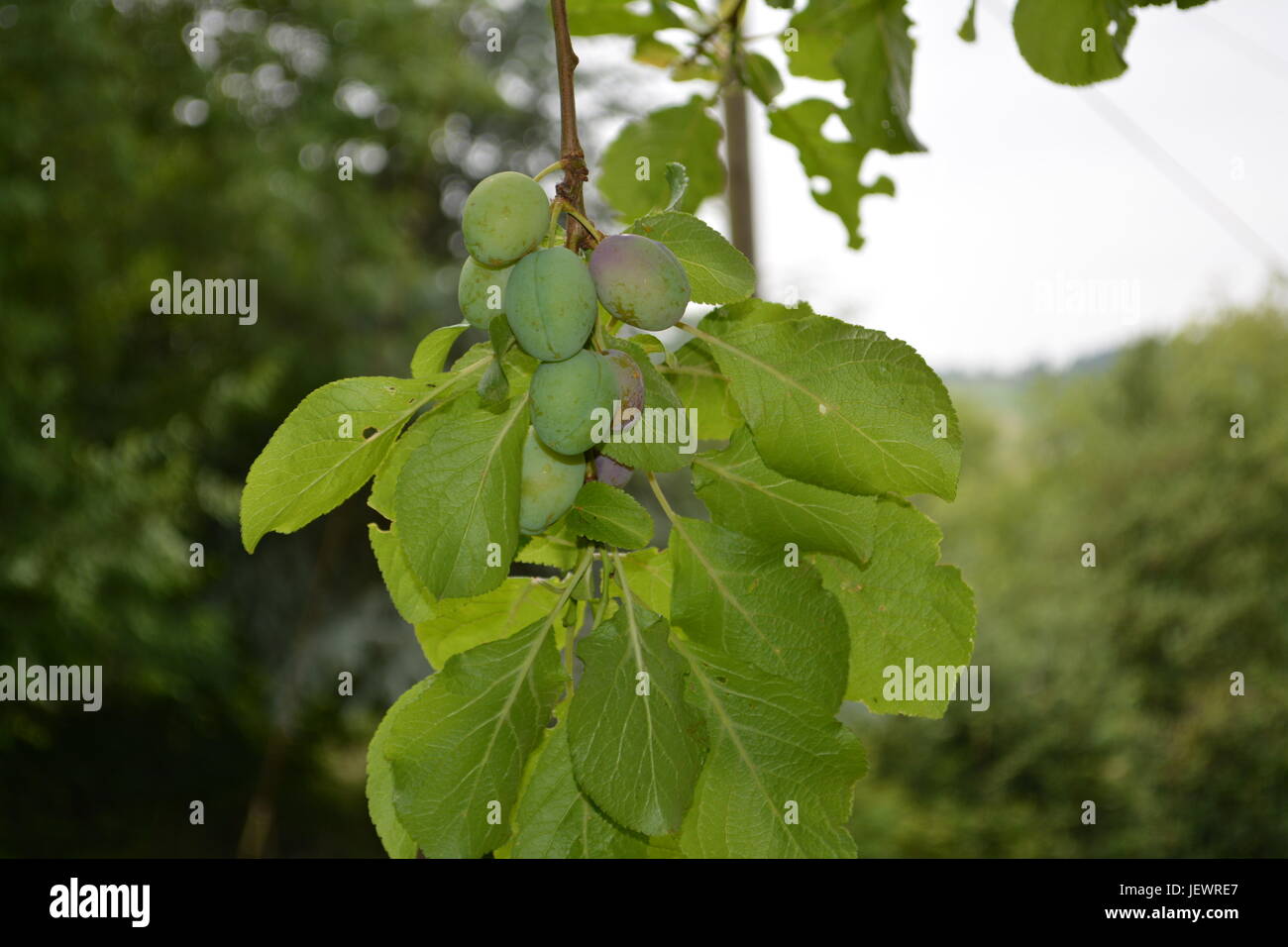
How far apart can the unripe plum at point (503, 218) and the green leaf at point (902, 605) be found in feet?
0.68

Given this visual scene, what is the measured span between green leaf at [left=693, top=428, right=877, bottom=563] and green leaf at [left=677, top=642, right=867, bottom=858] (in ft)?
0.19

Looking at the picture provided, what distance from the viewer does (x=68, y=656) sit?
111 inches

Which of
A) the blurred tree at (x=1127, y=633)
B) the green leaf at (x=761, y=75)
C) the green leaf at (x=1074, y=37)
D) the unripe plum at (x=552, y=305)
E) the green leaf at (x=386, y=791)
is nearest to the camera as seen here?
the unripe plum at (x=552, y=305)

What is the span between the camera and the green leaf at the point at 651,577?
1.65ft

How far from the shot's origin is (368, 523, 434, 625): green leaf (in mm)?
493

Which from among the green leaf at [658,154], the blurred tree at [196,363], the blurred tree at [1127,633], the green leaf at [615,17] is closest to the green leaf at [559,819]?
the green leaf at [658,154]

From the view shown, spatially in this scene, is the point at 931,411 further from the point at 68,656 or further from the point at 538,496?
the point at 68,656

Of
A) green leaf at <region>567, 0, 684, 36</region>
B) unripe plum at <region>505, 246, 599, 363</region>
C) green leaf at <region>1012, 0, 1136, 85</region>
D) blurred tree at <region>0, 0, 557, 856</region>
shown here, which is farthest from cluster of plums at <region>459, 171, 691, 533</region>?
blurred tree at <region>0, 0, 557, 856</region>

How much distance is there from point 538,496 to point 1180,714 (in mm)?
4640

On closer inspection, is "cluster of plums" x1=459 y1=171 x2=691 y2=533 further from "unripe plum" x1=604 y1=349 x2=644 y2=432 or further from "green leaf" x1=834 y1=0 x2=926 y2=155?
"green leaf" x1=834 y1=0 x2=926 y2=155

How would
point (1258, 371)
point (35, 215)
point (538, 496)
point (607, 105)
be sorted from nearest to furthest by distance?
1. point (538, 496)
2. point (35, 215)
3. point (607, 105)
4. point (1258, 371)

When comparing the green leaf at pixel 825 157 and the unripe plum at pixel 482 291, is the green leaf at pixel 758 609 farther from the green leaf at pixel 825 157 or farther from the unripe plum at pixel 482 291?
the green leaf at pixel 825 157

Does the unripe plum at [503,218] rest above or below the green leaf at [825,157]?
below
